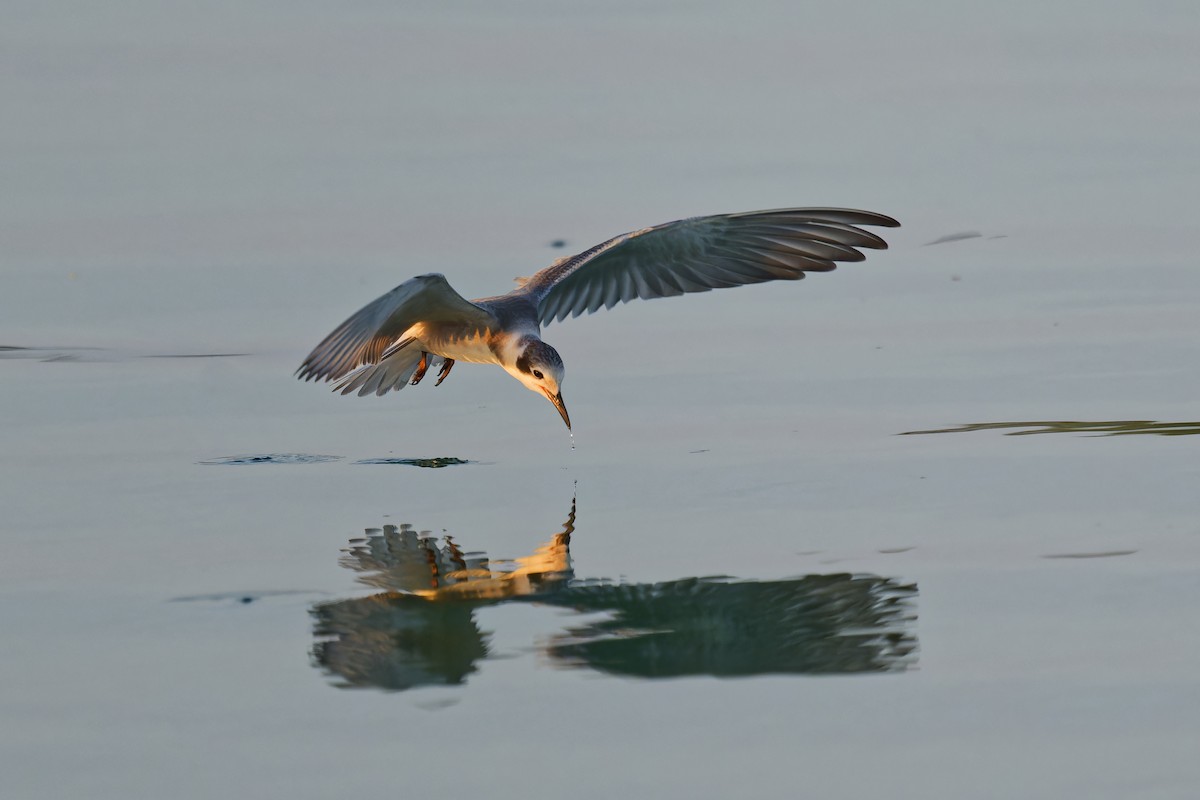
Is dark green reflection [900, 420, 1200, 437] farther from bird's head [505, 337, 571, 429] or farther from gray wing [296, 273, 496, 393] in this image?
gray wing [296, 273, 496, 393]

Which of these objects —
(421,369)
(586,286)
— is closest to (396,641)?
(421,369)

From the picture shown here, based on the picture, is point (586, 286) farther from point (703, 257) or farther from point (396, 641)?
point (396, 641)

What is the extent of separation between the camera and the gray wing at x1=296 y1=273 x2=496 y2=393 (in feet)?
25.1

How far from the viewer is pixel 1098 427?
8.15 m

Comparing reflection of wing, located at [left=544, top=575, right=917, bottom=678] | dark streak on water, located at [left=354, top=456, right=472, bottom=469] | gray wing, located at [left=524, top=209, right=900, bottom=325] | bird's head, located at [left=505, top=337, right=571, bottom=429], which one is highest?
gray wing, located at [left=524, top=209, right=900, bottom=325]

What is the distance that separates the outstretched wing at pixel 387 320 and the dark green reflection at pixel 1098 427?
202 centimetres

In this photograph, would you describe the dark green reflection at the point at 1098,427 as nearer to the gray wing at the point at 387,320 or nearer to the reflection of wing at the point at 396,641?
the gray wing at the point at 387,320

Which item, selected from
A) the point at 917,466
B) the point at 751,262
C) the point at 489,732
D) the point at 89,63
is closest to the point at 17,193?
the point at 89,63

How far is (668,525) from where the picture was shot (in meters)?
7.11

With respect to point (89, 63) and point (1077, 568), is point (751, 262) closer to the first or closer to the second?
point (1077, 568)

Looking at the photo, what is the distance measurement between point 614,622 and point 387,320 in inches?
98.2

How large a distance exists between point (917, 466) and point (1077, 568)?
1.35 m

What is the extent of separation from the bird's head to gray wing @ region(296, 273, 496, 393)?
0.96 ft

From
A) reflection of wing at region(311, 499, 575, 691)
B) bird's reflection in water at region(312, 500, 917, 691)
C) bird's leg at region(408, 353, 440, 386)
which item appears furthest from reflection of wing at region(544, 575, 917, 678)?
bird's leg at region(408, 353, 440, 386)
